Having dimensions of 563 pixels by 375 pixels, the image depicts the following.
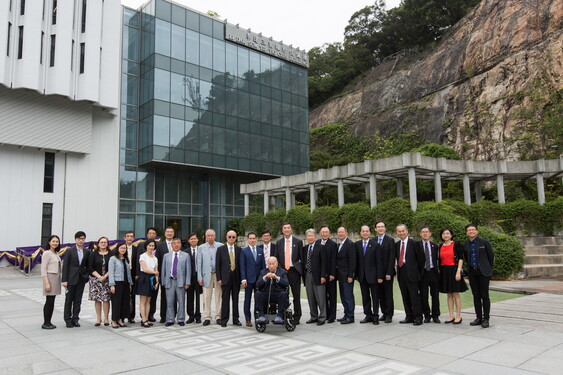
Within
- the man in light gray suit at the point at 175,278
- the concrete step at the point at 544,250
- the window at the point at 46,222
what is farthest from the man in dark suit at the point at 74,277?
the window at the point at 46,222

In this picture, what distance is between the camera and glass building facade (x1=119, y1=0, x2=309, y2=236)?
27.7 m

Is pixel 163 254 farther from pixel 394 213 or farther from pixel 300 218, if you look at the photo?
pixel 300 218

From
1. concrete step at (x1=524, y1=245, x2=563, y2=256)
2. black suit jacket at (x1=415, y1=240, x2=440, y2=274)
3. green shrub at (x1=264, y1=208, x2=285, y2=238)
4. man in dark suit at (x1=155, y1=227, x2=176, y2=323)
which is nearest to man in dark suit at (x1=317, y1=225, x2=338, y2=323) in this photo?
black suit jacket at (x1=415, y1=240, x2=440, y2=274)

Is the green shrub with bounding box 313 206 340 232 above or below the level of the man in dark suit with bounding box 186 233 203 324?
above

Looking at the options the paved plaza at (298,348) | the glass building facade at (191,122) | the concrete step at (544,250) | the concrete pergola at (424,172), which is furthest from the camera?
the glass building facade at (191,122)

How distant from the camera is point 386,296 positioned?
322 inches

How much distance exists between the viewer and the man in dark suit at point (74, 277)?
26.8 feet

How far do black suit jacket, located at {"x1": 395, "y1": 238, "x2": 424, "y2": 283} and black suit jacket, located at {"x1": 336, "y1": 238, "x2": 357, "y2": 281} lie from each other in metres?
0.95

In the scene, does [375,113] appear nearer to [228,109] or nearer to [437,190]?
[228,109]

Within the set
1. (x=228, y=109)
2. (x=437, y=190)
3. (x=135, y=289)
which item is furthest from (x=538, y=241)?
(x=228, y=109)

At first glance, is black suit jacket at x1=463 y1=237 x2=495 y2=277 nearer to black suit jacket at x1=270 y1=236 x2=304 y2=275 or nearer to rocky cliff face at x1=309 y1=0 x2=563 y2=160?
black suit jacket at x1=270 y1=236 x2=304 y2=275

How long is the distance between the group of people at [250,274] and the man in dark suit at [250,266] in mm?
20

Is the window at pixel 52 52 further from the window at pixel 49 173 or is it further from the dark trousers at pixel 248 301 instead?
the dark trousers at pixel 248 301

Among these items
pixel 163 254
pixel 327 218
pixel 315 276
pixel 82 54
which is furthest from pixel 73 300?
pixel 82 54
